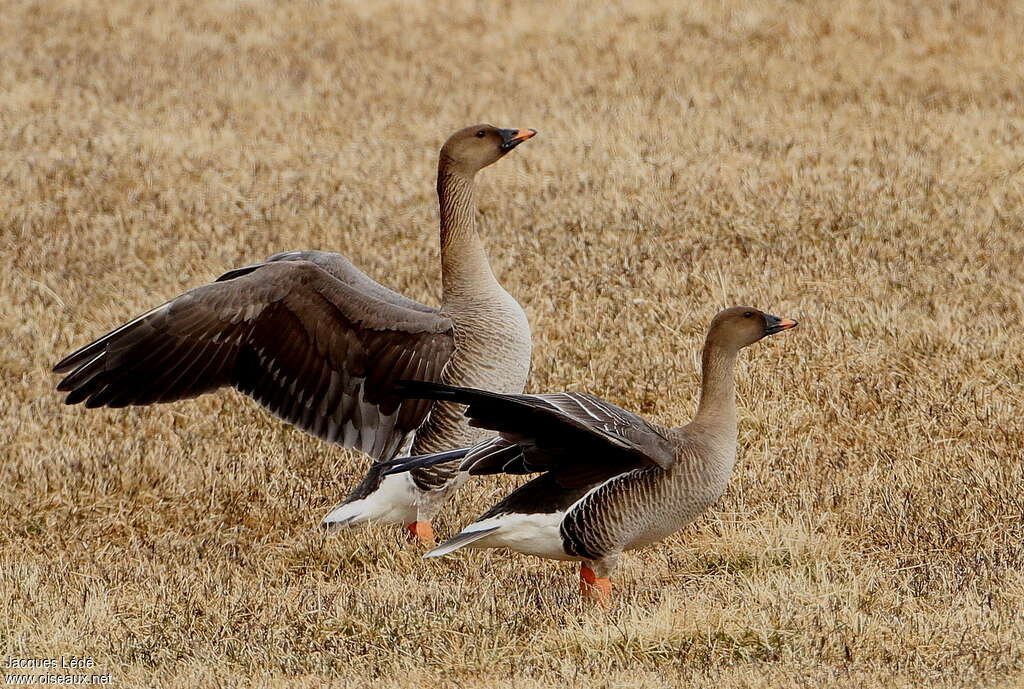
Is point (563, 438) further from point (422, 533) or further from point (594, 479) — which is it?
point (422, 533)

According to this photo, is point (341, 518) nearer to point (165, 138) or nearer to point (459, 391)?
point (459, 391)

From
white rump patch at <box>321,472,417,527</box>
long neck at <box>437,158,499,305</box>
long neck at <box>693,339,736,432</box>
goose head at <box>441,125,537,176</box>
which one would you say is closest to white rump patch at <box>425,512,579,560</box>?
long neck at <box>693,339,736,432</box>

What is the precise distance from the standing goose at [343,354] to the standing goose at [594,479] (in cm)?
101

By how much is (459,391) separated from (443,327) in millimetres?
1753

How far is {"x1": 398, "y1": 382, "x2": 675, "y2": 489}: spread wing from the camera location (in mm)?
5508

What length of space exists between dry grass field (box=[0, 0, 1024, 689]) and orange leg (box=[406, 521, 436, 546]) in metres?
0.19

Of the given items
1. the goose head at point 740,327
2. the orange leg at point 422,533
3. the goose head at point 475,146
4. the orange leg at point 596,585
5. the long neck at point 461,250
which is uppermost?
the goose head at point 475,146

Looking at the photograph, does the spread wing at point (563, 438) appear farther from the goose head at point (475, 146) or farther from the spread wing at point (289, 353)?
the goose head at point (475, 146)

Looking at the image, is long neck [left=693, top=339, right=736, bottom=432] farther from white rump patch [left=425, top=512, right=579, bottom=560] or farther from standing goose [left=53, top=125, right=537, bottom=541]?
standing goose [left=53, top=125, right=537, bottom=541]

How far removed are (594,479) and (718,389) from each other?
0.74 m

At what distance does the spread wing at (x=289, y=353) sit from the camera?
6.77 m

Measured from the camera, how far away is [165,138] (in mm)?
15258

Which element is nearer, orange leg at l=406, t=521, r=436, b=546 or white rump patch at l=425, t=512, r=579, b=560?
white rump patch at l=425, t=512, r=579, b=560

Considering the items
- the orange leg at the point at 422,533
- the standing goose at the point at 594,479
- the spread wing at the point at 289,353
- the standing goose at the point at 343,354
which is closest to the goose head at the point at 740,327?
the standing goose at the point at 594,479
